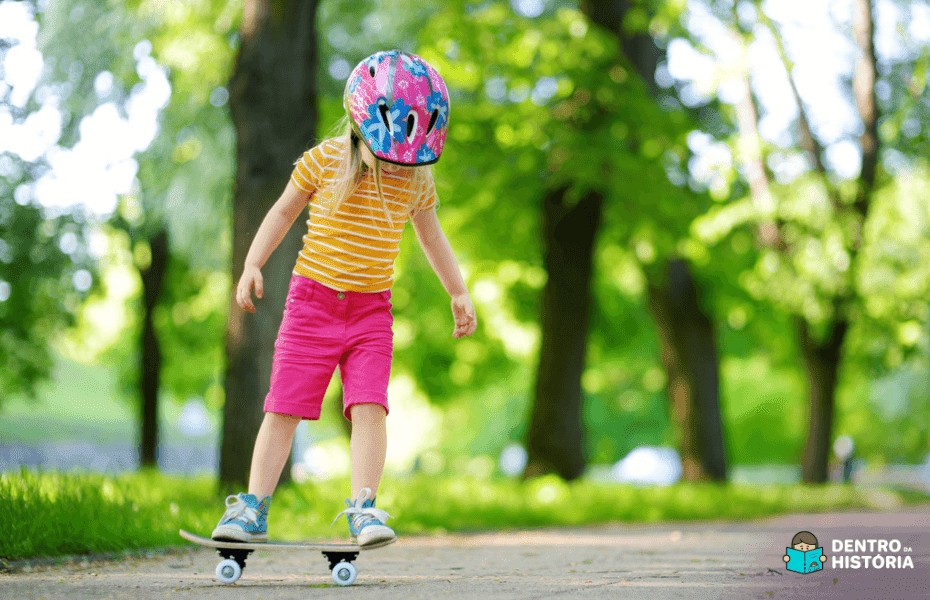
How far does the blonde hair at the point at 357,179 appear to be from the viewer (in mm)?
3490

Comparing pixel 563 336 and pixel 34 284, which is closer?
pixel 563 336

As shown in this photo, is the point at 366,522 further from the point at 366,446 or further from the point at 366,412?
the point at 366,412

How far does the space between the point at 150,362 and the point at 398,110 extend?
13.1 meters

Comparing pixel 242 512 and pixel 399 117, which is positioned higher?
pixel 399 117

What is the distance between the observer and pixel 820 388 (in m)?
16.1

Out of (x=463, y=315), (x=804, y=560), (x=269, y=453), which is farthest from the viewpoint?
(x=804, y=560)

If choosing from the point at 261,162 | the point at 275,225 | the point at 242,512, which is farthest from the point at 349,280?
the point at 261,162

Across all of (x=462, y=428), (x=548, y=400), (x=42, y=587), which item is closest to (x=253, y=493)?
(x=42, y=587)

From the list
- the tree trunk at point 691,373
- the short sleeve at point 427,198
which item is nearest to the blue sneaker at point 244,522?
the short sleeve at point 427,198

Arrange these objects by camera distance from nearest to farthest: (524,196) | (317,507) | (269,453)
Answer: (269,453), (317,507), (524,196)

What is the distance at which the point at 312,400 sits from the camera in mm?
3562

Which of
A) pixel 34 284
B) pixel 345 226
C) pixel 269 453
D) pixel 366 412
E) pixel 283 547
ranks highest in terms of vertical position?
pixel 34 284

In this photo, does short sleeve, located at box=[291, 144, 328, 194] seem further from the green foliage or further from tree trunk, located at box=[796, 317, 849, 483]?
tree trunk, located at box=[796, 317, 849, 483]

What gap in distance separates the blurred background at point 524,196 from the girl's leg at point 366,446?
344 centimetres
